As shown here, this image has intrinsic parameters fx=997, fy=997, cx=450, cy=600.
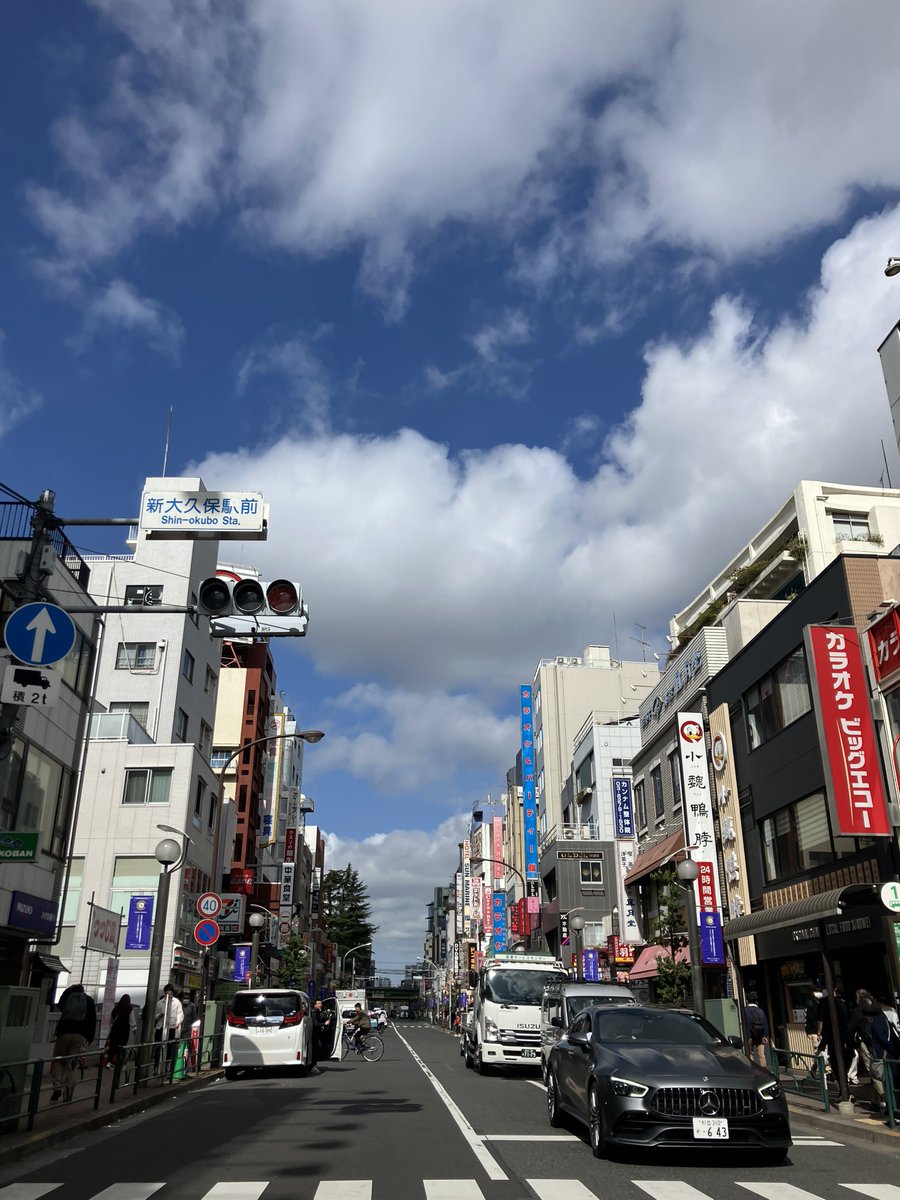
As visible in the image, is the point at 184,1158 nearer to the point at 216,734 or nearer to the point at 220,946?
the point at 220,946

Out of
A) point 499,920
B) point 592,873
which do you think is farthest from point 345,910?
point 592,873

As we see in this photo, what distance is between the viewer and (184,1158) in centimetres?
1010

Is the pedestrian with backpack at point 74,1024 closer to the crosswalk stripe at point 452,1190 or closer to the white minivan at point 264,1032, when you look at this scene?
the white minivan at point 264,1032

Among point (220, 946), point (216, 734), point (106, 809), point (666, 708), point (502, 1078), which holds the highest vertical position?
point (216, 734)

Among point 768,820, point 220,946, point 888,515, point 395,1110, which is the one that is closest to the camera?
point 395,1110

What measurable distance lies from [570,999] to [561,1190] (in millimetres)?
11777

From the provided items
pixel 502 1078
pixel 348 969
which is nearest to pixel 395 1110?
pixel 502 1078

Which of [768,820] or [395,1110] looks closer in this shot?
[395,1110]

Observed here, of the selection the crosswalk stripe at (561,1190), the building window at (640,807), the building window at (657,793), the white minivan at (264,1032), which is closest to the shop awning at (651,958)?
the building window at (657,793)

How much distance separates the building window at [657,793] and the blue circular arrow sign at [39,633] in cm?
2947

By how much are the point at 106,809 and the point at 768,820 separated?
25.4 m

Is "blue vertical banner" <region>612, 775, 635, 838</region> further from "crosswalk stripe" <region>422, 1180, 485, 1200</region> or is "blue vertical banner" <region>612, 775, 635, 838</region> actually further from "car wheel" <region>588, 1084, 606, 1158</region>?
"crosswalk stripe" <region>422, 1180, 485, 1200</region>

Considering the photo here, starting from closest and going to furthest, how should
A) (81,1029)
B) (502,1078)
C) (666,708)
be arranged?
(81,1029) → (502,1078) → (666,708)

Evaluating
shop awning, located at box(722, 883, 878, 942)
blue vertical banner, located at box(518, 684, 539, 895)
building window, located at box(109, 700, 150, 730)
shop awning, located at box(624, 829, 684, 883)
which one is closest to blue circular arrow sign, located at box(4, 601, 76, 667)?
shop awning, located at box(722, 883, 878, 942)
